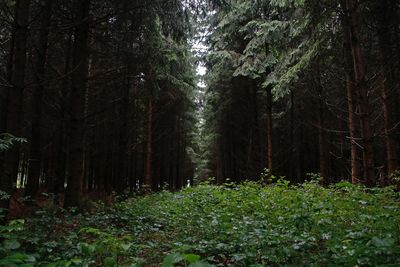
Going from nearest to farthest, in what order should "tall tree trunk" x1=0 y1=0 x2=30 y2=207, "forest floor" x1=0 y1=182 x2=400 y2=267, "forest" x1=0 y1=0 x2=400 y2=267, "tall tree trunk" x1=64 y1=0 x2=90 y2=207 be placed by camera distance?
1. "forest floor" x1=0 y1=182 x2=400 y2=267
2. "forest" x1=0 y1=0 x2=400 y2=267
3. "tall tree trunk" x1=0 y1=0 x2=30 y2=207
4. "tall tree trunk" x1=64 y1=0 x2=90 y2=207

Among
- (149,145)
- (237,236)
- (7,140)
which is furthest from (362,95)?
(149,145)

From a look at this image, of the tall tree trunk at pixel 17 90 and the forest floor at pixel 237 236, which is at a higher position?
the tall tree trunk at pixel 17 90

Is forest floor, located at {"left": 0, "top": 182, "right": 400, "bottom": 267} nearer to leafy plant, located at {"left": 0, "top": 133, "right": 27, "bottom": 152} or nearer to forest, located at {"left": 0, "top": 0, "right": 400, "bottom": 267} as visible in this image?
forest, located at {"left": 0, "top": 0, "right": 400, "bottom": 267}

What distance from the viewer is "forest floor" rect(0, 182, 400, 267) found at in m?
3.63

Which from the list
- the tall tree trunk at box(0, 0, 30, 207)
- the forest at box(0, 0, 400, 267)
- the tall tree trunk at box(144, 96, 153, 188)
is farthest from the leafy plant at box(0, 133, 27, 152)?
the tall tree trunk at box(144, 96, 153, 188)

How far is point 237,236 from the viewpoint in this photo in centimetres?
525

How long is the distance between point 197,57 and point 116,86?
783 centimetres

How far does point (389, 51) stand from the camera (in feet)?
33.1

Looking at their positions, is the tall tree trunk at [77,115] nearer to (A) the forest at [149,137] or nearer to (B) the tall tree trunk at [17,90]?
(A) the forest at [149,137]

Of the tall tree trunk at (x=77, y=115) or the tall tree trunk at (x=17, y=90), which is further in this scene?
the tall tree trunk at (x=77, y=115)

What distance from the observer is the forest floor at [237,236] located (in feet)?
11.9

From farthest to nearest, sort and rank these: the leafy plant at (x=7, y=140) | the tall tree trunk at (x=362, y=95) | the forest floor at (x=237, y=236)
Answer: the tall tree trunk at (x=362, y=95) < the leafy plant at (x=7, y=140) < the forest floor at (x=237, y=236)

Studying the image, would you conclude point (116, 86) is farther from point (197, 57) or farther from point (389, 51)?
point (389, 51)

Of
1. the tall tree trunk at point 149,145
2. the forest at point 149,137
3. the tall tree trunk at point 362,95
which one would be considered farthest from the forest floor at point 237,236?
the tall tree trunk at point 149,145
